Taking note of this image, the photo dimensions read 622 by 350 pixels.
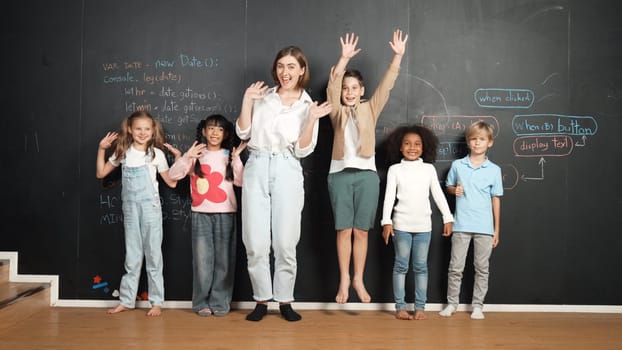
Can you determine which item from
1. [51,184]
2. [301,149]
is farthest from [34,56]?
[301,149]

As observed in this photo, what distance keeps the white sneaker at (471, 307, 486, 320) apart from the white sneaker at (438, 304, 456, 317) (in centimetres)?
12

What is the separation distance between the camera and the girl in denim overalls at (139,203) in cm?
354

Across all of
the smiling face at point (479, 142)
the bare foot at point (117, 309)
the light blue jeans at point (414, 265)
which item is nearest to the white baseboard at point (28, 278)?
the bare foot at point (117, 309)

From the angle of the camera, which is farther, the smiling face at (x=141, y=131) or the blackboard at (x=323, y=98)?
the blackboard at (x=323, y=98)

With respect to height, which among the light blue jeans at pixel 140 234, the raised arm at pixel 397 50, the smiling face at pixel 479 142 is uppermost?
the raised arm at pixel 397 50

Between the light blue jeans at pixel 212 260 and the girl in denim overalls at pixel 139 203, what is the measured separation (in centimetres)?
23

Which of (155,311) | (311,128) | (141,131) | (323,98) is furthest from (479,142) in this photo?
(155,311)

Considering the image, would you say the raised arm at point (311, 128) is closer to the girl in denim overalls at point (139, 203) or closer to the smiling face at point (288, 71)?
the smiling face at point (288, 71)

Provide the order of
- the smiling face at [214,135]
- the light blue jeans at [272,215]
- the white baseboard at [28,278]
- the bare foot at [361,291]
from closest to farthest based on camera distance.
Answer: the light blue jeans at [272,215] → the bare foot at [361,291] → the smiling face at [214,135] → the white baseboard at [28,278]

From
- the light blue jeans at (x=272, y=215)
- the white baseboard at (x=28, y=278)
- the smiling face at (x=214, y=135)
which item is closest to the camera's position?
the light blue jeans at (x=272, y=215)

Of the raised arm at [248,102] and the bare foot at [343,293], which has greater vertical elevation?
the raised arm at [248,102]

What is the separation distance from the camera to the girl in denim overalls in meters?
3.54

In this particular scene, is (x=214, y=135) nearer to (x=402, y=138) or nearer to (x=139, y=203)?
(x=139, y=203)

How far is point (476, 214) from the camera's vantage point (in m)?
3.60
